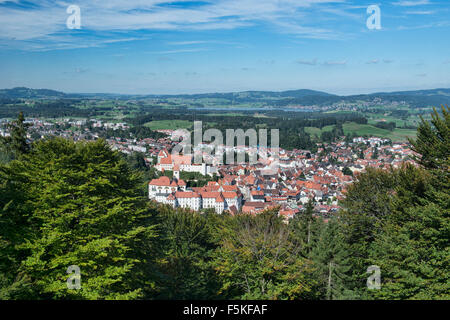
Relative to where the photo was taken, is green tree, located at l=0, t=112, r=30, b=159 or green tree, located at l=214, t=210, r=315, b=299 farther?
green tree, located at l=0, t=112, r=30, b=159

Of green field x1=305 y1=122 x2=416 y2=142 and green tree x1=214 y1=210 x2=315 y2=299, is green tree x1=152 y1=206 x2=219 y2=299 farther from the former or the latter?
green field x1=305 y1=122 x2=416 y2=142

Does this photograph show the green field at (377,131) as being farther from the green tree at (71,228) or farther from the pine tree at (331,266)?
the green tree at (71,228)

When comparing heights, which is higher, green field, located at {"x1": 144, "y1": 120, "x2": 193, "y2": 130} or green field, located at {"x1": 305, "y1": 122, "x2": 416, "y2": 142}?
green field, located at {"x1": 144, "y1": 120, "x2": 193, "y2": 130}

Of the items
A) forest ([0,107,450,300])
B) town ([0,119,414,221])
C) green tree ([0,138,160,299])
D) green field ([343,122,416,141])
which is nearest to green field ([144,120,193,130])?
town ([0,119,414,221])

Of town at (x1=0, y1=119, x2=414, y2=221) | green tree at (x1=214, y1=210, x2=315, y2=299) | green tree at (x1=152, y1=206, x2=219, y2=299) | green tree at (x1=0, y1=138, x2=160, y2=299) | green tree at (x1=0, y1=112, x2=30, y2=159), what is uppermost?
green tree at (x1=0, y1=112, x2=30, y2=159)

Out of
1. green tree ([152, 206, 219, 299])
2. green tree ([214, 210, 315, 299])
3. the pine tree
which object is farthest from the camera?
the pine tree

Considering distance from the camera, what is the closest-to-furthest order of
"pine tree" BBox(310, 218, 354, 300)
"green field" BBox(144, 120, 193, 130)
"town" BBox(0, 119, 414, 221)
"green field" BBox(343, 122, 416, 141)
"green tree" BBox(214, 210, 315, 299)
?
"green tree" BBox(214, 210, 315, 299)
"pine tree" BBox(310, 218, 354, 300)
"town" BBox(0, 119, 414, 221)
"green field" BBox(343, 122, 416, 141)
"green field" BBox(144, 120, 193, 130)

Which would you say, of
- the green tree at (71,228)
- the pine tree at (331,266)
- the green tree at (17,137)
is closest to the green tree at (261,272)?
the green tree at (71,228)

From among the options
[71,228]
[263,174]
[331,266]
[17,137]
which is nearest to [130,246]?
[71,228]

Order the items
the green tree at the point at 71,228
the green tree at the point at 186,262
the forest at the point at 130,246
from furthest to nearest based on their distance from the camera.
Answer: the green tree at the point at 186,262
the forest at the point at 130,246
the green tree at the point at 71,228
